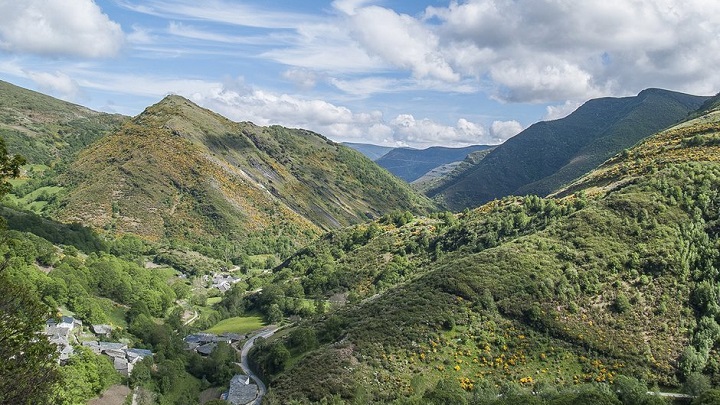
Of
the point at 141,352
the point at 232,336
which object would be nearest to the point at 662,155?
the point at 232,336

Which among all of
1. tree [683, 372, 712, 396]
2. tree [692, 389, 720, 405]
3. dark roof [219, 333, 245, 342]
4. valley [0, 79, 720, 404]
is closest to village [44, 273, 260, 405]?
valley [0, 79, 720, 404]

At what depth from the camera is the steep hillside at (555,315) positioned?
6197 centimetres

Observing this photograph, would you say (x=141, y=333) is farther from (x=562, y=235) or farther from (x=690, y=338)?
(x=690, y=338)

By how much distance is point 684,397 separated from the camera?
58.3 meters

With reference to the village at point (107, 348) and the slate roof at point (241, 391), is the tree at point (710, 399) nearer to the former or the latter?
the village at point (107, 348)

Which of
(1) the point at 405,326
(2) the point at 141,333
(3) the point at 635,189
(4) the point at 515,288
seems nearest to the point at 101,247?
(2) the point at 141,333

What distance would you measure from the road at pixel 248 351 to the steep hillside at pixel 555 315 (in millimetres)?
2051

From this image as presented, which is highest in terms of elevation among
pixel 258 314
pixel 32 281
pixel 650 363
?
pixel 32 281

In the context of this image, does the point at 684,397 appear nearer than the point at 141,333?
Yes

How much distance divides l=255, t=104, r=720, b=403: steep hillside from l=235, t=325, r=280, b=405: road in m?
2.05

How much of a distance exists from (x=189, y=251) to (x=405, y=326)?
115 meters

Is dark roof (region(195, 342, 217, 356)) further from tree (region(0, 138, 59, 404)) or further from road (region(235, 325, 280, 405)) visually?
tree (region(0, 138, 59, 404))

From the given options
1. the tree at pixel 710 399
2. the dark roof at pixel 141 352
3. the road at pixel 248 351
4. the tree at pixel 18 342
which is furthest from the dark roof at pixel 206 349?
the tree at pixel 710 399

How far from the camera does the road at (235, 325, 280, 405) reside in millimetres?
69125
